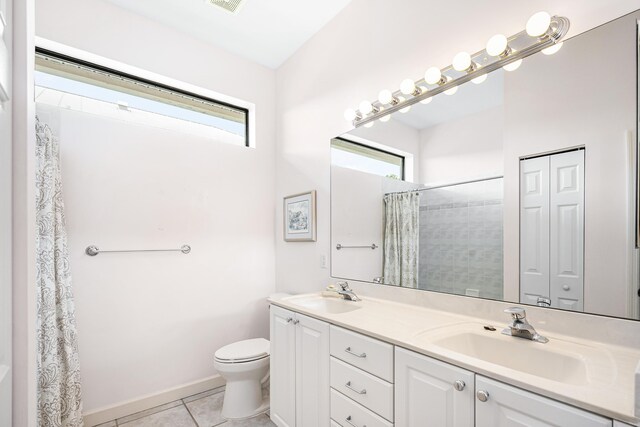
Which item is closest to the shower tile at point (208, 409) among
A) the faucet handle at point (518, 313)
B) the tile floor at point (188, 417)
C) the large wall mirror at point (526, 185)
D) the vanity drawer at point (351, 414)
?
the tile floor at point (188, 417)

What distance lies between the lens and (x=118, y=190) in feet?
7.23

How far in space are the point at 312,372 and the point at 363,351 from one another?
432 mm

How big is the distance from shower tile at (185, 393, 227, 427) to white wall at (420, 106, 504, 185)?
2.01 metres

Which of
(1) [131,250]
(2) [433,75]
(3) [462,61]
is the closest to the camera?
(3) [462,61]

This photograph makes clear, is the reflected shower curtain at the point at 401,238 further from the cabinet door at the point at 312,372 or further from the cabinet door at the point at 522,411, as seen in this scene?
the cabinet door at the point at 522,411

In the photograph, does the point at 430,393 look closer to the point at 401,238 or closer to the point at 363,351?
the point at 363,351

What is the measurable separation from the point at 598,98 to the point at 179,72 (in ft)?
8.56

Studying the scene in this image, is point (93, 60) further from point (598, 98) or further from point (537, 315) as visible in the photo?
point (537, 315)

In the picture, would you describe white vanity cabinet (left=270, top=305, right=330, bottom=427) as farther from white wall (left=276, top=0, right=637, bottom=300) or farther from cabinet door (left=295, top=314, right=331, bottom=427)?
white wall (left=276, top=0, right=637, bottom=300)

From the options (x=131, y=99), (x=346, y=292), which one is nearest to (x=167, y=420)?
(x=346, y=292)

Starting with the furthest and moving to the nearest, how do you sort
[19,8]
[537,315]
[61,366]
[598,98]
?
[61,366]
[537,315]
[598,98]
[19,8]

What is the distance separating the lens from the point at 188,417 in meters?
2.14

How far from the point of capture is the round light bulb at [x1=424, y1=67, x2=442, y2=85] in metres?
1.60

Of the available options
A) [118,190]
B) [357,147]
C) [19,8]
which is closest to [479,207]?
[357,147]
